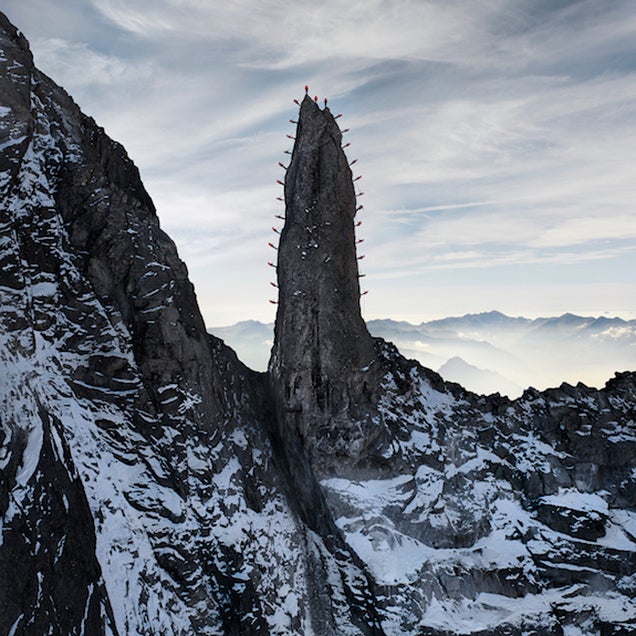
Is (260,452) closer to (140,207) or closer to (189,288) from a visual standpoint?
(189,288)

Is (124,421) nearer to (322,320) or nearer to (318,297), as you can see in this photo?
(322,320)

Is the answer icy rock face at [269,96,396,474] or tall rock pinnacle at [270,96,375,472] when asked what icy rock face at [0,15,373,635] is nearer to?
icy rock face at [269,96,396,474]

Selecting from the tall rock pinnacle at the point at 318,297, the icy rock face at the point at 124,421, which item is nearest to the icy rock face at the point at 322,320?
the tall rock pinnacle at the point at 318,297

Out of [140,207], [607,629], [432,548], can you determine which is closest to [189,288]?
[140,207]

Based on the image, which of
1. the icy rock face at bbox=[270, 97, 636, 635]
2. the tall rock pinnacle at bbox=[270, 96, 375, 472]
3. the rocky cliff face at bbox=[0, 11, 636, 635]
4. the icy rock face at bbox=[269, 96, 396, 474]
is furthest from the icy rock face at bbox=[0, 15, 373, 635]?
the tall rock pinnacle at bbox=[270, 96, 375, 472]

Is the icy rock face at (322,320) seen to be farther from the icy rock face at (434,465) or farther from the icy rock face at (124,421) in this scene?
the icy rock face at (124,421)
